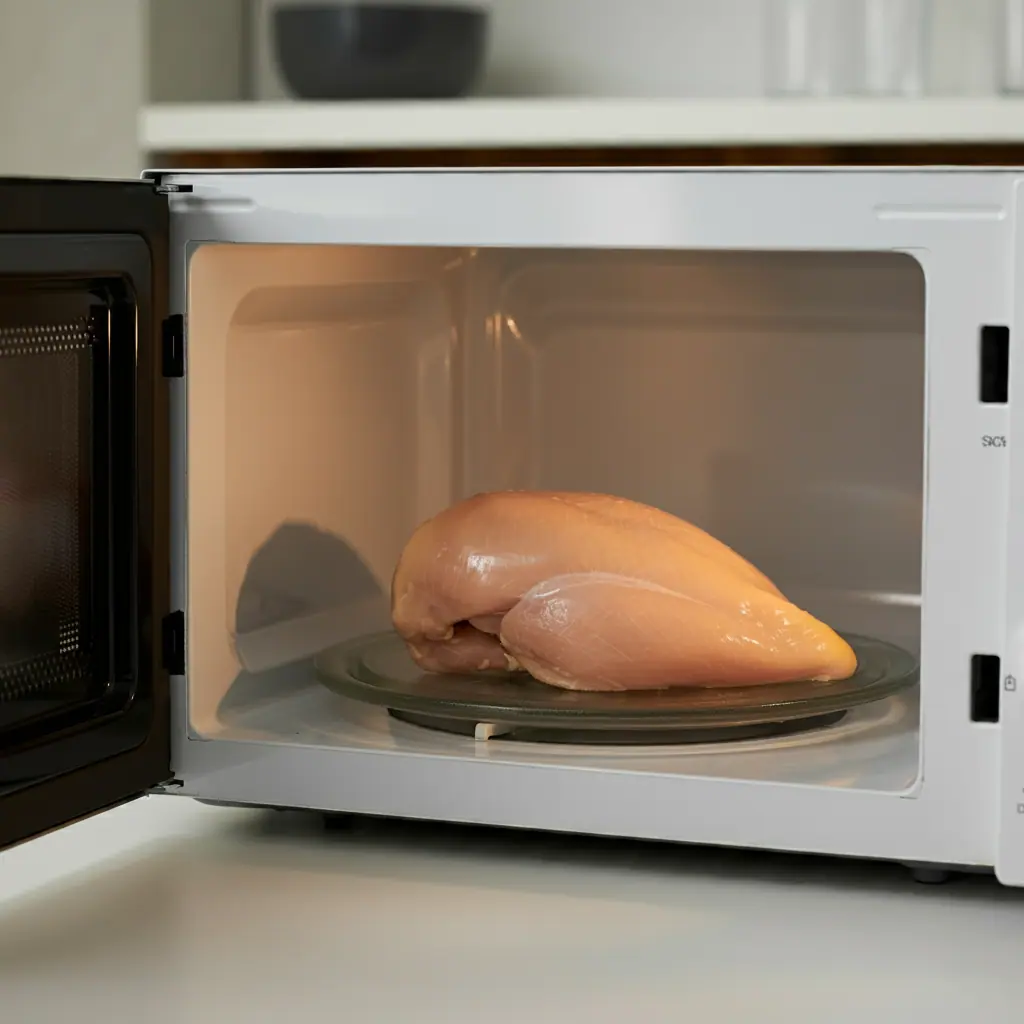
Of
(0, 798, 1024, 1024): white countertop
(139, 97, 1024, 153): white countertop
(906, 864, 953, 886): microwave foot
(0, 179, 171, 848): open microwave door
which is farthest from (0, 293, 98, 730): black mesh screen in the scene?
(906, 864, 953, 886): microwave foot

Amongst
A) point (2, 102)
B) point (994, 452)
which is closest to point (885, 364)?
point (994, 452)

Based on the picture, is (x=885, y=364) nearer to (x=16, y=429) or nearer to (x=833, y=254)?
(x=833, y=254)

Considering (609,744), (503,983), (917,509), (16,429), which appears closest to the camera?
(503,983)

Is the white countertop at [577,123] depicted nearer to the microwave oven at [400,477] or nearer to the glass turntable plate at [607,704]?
the microwave oven at [400,477]

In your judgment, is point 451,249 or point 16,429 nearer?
point 16,429

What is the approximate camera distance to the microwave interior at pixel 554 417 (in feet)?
3.86

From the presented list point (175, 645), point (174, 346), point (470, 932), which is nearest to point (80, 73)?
point (174, 346)

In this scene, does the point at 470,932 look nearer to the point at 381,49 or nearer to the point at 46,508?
the point at 46,508

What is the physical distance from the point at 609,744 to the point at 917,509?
0.41 metres

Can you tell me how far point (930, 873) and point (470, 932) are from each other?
0.83 feet

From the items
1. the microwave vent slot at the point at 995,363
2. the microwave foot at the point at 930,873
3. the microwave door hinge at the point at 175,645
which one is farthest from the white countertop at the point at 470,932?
the microwave vent slot at the point at 995,363

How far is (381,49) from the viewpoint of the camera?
1237 mm

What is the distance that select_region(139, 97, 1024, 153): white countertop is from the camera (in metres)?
1.03

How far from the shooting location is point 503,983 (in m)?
0.83
